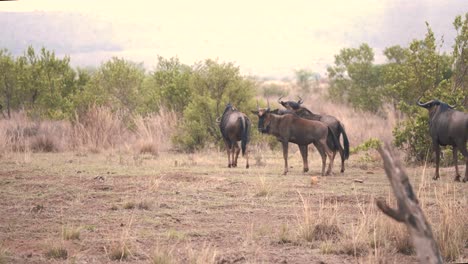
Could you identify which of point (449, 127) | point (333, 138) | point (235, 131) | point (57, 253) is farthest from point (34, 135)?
point (57, 253)

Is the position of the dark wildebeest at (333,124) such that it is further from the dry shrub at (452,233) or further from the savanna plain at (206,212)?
the dry shrub at (452,233)

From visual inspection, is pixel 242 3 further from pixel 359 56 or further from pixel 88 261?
pixel 88 261

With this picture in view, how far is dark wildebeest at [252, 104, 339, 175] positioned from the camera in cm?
1312

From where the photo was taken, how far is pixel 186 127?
731 inches

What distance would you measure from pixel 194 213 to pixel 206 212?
0.15 meters

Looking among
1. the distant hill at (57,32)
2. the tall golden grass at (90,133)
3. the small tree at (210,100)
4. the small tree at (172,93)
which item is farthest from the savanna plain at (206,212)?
the distant hill at (57,32)

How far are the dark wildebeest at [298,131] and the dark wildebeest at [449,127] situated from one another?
1783mm

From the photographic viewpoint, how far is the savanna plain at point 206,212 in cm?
727

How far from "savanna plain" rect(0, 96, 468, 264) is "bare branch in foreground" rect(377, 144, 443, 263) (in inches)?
77.3

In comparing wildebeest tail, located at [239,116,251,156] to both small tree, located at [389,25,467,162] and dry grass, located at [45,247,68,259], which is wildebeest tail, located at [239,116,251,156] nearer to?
small tree, located at [389,25,467,162]

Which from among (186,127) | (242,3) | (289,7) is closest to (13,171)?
(186,127)

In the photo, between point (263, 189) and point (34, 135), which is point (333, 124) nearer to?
point (263, 189)

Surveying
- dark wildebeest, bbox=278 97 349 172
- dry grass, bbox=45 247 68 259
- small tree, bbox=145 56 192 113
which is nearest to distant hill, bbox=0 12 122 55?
small tree, bbox=145 56 192 113

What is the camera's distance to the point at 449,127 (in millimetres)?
11938
